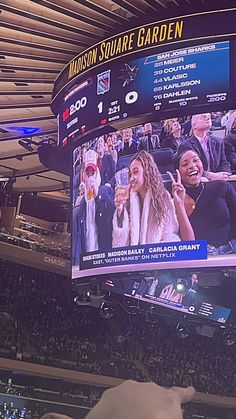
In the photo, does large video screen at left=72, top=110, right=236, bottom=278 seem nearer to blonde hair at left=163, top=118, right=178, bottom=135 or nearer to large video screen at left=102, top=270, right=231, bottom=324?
blonde hair at left=163, top=118, right=178, bottom=135

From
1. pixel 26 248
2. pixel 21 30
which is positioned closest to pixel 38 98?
pixel 21 30

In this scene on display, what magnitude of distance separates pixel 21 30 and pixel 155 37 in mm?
1591

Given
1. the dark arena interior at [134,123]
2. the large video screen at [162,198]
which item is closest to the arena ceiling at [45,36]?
the dark arena interior at [134,123]

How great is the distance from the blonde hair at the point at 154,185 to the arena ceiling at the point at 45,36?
1.49 metres

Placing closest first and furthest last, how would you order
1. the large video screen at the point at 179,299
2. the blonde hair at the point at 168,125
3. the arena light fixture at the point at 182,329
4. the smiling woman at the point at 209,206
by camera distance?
the smiling woman at the point at 209,206, the blonde hair at the point at 168,125, the large video screen at the point at 179,299, the arena light fixture at the point at 182,329

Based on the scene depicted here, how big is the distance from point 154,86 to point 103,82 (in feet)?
2.47

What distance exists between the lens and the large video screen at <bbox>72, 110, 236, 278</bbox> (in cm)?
552

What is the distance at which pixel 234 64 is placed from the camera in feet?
18.4

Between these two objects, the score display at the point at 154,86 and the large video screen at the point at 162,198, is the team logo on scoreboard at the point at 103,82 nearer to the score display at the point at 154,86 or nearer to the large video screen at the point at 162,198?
the score display at the point at 154,86

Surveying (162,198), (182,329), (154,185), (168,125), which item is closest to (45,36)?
(168,125)

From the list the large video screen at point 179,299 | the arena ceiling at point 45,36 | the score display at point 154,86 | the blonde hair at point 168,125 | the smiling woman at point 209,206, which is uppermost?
the arena ceiling at point 45,36

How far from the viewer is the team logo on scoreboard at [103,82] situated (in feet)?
21.1

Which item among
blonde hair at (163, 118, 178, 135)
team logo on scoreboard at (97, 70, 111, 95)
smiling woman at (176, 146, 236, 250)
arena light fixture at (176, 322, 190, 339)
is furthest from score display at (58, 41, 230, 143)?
arena light fixture at (176, 322, 190, 339)

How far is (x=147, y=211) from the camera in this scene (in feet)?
18.9
